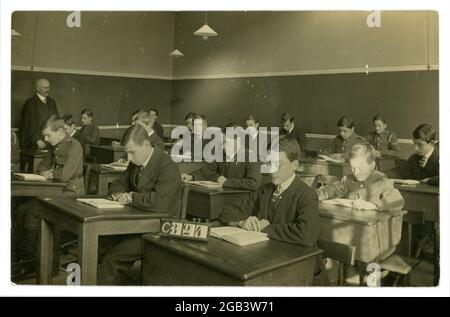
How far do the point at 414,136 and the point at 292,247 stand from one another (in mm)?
1109

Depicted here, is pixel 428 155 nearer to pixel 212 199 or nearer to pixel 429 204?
pixel 429 204

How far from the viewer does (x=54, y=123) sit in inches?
111

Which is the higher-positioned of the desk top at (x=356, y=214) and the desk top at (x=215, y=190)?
the desk top at (x=215, y=190)

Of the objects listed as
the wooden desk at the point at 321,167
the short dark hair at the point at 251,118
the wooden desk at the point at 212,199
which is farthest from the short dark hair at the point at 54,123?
the wooden desk at the point at 321,167

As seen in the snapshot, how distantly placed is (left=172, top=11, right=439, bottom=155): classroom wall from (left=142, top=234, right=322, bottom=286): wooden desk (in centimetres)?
111

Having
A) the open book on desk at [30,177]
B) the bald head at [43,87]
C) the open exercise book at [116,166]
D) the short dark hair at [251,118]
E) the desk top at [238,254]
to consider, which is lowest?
the desk top at [238,254]

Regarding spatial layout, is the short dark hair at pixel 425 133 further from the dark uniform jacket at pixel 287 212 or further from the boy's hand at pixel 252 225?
the boy's hand at pixel 252 225

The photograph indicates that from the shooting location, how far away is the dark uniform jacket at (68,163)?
9.34 feet

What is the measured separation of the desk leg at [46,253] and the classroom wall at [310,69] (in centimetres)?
108

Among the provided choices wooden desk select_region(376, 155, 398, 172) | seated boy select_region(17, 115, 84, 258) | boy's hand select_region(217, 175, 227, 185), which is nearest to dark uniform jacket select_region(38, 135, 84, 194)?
seated boy select_region(17, 115, 84, 258)

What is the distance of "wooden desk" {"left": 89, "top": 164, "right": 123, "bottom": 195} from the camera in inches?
116

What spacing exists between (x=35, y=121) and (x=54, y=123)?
0.15m

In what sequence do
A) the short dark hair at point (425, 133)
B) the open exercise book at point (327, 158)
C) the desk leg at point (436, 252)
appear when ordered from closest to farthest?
the desk leg at point (436, 252) < the short dark hair at point (425, 133) < the open exercise book at point (327, 158)
